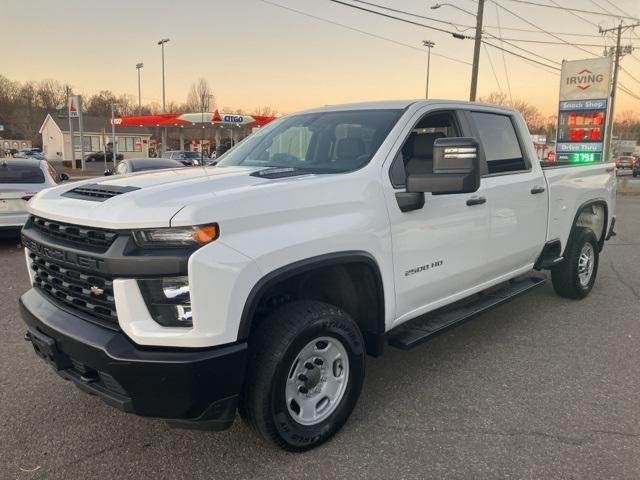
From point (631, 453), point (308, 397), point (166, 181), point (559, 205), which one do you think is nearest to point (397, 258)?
point (308, 397)

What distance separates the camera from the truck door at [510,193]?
4.32m

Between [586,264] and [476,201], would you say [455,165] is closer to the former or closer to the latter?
[476,201]

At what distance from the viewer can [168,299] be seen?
96.2 inches

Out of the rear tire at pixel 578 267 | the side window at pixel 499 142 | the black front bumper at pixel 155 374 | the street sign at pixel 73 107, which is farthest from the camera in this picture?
the street sign at pixel 73 107

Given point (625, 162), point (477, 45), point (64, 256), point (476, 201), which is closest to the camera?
point (64, 256)

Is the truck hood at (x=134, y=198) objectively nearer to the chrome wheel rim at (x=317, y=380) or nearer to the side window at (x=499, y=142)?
the chrome wheel rim at (x=317, y=380)

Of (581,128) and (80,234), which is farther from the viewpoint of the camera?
(581,128)

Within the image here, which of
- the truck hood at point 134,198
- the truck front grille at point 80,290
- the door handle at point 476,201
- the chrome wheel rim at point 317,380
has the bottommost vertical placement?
the chrome wheel rim at point 317,380

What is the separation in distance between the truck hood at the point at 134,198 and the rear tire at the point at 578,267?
3993 millimetres

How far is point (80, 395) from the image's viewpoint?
3.68 meters

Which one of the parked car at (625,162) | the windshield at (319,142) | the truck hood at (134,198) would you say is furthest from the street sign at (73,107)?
the parked car at (625,162)

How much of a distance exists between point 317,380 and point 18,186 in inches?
297

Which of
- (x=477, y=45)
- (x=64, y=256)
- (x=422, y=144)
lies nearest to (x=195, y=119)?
(x=477, y=45)

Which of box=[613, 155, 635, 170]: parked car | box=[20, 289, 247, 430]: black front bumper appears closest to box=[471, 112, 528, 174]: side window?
box=[20, 289, 247, 430]: black front bumper
